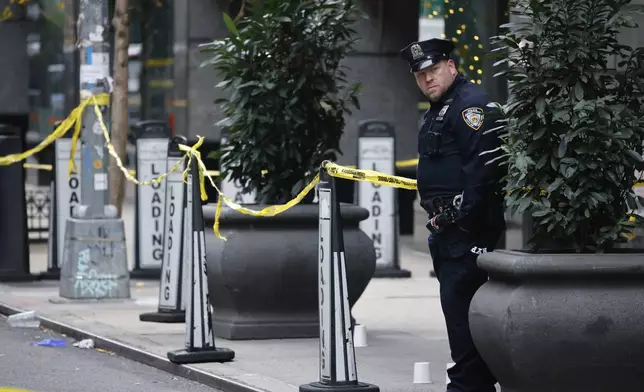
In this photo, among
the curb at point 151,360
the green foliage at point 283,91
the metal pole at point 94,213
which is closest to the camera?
the curb at point 151,360

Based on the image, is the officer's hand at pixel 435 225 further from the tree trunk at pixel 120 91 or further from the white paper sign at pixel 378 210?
the tree trunk at pixel 120 91

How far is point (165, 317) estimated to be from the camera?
494 inches

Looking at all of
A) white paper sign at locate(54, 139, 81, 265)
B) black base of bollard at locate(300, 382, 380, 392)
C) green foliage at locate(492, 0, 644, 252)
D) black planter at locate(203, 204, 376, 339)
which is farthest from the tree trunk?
green foliage at locate(492, 0, 644, 252)

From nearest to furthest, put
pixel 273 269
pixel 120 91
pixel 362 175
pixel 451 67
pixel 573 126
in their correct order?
pixel 573 126
pixel 451 67
pixel 362 175
pixel 273 269
pixel 120 91

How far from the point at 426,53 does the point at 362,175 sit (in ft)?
4.18

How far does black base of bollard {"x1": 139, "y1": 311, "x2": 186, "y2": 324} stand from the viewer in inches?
494

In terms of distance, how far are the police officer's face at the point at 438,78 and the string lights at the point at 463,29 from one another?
7.88m

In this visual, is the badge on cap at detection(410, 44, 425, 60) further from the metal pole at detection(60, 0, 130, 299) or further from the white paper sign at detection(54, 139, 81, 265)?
the white paper sign at detection(54, 139, 81, 265)

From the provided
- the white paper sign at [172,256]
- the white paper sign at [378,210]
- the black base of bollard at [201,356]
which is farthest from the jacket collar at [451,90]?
the white paper sign at [378,210]

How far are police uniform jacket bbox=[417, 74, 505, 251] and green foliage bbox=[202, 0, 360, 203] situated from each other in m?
3.60

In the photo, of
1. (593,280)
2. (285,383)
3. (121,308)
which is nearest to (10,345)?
(121,308)

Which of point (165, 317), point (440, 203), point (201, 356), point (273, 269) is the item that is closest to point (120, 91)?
point (165, 317)

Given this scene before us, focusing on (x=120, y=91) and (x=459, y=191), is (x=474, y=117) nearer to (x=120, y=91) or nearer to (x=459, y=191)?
(x=459, y=191)

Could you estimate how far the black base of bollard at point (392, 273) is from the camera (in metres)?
16.5
